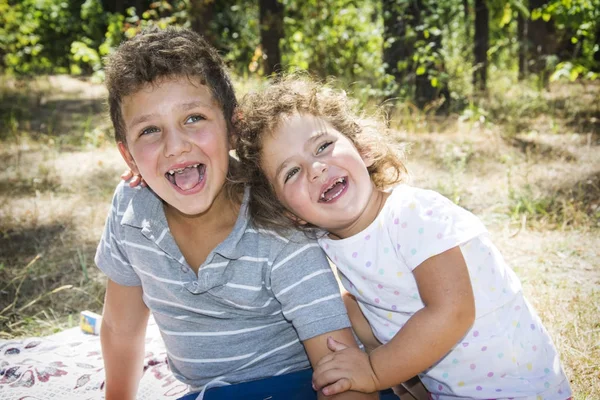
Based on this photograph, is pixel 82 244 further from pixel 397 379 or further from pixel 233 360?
pixel 397 379

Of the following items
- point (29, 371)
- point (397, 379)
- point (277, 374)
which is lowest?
point (29, 371)

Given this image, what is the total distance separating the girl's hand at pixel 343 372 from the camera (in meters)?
1.45

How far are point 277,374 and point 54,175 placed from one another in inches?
128

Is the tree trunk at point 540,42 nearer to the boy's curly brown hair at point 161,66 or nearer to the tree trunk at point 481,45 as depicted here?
the tree trunk at point 481,45

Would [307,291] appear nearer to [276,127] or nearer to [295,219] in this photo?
[295,219]

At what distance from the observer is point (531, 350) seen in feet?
5.15

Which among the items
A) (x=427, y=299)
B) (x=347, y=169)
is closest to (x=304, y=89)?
(x=347, y=169)

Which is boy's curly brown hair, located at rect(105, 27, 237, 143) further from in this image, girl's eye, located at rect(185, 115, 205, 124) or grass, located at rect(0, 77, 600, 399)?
grass, located at rect(0, 77, 600, 399)

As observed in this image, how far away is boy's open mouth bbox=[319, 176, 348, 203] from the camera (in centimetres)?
160

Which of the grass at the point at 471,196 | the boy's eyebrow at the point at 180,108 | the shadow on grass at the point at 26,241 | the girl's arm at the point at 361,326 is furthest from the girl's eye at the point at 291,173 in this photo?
the shadow on grass at the point at 26,241

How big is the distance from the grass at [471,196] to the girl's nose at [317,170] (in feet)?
3.74

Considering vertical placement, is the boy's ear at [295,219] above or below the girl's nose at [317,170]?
below

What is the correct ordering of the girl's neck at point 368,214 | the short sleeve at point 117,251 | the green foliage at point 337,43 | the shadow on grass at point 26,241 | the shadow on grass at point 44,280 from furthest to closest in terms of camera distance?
the green foliage at point 337,43, the shadow on grass at point 26,241, the shadow on grass at point 44,280, the short sleeve at point 117,251, the girl's neck at point 368,214

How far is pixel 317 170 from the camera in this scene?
5.20 ft
